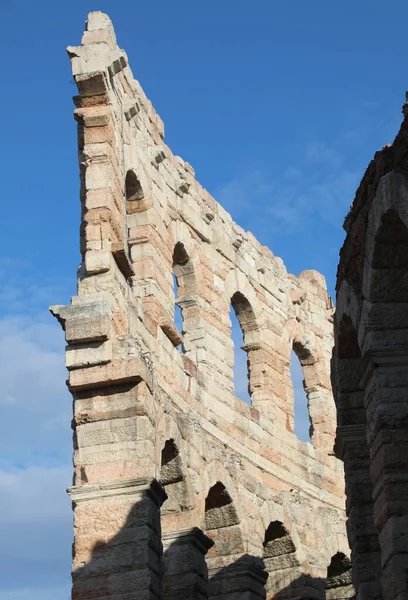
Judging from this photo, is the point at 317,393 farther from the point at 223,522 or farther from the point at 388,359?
the point at 388,359

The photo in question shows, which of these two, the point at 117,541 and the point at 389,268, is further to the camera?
the point at 117,541

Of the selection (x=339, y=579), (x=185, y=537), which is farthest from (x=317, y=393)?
(x=185, y=537)

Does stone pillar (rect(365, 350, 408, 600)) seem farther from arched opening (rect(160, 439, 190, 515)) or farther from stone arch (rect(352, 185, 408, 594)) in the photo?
arched opening (rect(160, 439, 190, 515))

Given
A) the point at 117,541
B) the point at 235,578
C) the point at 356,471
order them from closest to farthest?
the point at 356,471, the point at 117,541, the point at 235,578

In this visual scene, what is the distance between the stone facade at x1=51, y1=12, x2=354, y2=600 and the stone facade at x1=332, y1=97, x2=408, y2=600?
2.47m

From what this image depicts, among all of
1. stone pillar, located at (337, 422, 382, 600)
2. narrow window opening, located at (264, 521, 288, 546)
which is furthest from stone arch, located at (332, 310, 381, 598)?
narrow window opening, located at (264, 521, 288, 546)

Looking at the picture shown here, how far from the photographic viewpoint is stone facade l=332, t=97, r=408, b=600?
8.36 m

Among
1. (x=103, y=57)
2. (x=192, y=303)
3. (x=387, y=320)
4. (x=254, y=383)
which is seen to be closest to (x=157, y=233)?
(x=192, y=303)

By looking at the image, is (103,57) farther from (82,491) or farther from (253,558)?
(253,558)

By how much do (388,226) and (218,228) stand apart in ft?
30.4

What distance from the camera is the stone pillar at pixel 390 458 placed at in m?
8.19

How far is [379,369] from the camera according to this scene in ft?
29.2

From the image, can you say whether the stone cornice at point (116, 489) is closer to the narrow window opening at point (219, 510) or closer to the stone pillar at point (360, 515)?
the stone pillar at point (360, 515)

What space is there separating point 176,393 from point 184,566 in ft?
7.53
